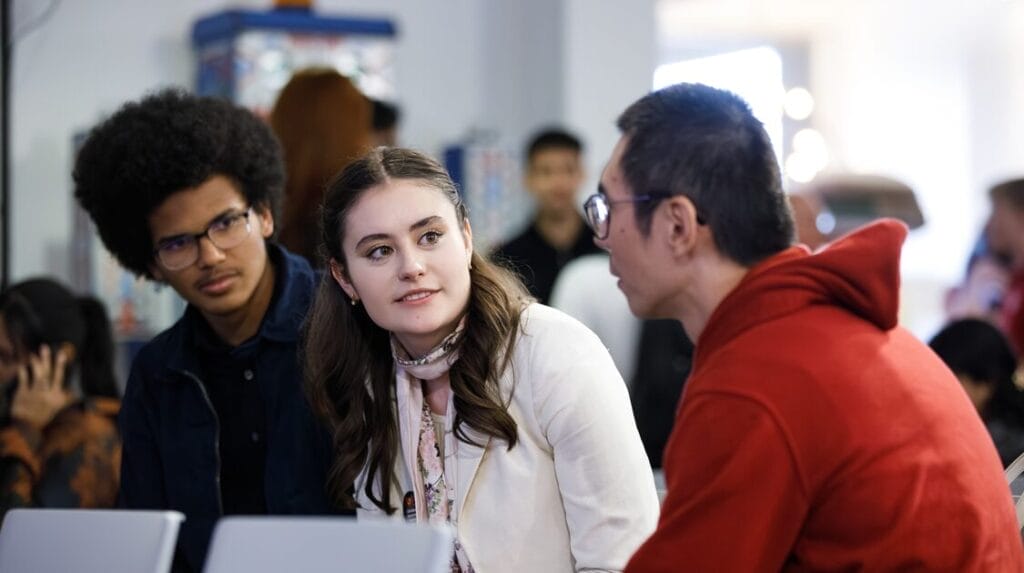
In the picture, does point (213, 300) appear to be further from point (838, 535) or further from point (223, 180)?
point (838, 535)

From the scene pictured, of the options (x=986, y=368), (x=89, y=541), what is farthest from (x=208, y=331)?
(x=986, y=368)

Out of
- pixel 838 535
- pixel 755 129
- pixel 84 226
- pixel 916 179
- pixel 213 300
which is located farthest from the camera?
pixel 916 179

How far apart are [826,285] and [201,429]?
4.32ft

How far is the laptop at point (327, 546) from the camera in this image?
173 cm

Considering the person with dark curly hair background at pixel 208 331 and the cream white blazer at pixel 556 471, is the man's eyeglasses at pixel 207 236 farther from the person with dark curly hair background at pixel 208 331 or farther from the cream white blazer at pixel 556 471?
the cream white blazer at pixel 556 471

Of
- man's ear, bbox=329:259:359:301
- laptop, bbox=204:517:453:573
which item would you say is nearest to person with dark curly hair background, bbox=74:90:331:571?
man's ear, bbox=329:259:359:301

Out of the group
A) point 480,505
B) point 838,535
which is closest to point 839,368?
point 838,535

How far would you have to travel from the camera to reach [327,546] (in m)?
1.86

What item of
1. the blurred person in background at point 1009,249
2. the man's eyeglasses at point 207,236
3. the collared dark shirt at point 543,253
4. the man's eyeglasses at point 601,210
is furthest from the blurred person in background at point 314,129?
the blurred person in background at point 1009,249

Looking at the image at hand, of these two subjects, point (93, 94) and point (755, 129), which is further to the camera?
point (93, 94)

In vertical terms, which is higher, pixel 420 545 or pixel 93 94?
pixel 93 94

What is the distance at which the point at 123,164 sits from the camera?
2807 mm

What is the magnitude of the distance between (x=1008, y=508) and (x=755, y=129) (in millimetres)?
552

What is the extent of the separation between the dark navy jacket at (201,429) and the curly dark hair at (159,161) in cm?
17
